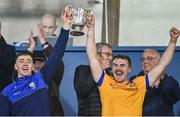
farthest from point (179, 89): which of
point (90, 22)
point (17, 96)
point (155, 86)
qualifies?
point (17, 96)

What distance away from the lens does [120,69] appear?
3561 millimetres

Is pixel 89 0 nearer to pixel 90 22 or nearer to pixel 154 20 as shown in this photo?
pixel 154 20

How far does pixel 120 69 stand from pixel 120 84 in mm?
105

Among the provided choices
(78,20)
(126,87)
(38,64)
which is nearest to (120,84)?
(126,87)

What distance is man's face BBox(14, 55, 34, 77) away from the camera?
352cm

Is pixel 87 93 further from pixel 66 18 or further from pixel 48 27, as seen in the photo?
pixel 48 27

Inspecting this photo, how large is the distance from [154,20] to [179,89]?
10.6 ft

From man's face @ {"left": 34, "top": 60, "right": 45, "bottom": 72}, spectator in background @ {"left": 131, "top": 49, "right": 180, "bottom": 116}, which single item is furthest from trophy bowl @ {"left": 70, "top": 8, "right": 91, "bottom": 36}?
spectator in background @ {"left": 131, "top": 49, "right": 180, "bottom": 116}

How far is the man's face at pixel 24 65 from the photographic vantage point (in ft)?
11.5

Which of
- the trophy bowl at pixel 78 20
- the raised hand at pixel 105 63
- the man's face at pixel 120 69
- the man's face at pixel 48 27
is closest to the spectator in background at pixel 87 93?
the raised hand at pixel 105 63

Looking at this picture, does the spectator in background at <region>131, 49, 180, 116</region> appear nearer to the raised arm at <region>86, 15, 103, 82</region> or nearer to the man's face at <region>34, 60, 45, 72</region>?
the raised arm at <region>86, 15, 103, 82</region>

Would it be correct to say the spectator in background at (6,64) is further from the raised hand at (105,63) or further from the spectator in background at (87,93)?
the raised hand at (105,63)

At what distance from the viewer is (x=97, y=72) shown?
351cm

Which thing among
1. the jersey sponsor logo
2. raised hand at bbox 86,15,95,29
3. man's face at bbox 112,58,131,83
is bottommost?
the jersey sponsor logo
